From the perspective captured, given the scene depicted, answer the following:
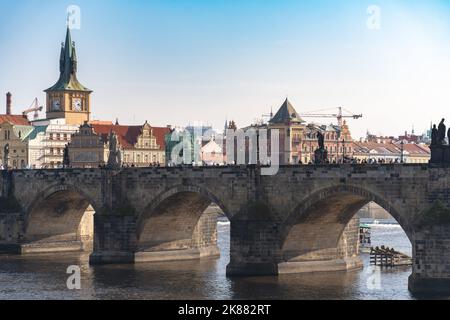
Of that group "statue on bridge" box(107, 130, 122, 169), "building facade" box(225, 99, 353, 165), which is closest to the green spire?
"building facade" box(225, 99, 353, 165)

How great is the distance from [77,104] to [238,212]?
109m

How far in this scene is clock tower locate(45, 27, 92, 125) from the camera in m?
181

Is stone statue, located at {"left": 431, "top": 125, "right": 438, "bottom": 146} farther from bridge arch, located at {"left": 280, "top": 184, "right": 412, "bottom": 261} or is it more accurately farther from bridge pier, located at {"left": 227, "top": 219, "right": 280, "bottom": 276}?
bridge pier, located at {"left": 227, "top": 219, "right": 280, "bottom": 276}

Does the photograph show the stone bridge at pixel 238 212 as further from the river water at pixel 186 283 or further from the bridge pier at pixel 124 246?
the river water at pixel 186 283

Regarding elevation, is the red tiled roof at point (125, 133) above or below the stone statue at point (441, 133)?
above

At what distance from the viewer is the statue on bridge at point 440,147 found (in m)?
66.1

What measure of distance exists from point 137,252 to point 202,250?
282 inches

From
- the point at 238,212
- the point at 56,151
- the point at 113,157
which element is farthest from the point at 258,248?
the point at 56,151

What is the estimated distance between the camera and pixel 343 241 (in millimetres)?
80375

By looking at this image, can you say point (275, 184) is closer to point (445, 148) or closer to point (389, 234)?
point (445, 148)

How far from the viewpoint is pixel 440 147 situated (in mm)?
66250

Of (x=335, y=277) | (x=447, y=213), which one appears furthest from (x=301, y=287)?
(x=447, y=213)

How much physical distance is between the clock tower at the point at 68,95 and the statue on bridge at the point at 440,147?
12088cm

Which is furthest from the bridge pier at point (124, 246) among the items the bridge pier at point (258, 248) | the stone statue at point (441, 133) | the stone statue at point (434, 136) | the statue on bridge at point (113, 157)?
the stone statue at point (441, 133)
